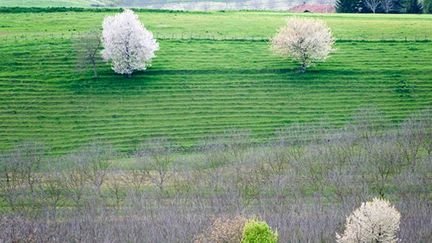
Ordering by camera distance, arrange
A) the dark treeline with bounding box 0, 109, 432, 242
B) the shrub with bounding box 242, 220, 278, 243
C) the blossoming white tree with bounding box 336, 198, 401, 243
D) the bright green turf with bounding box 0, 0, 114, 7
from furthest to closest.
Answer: the bright green turf with bounding box 0, 0, 114, 7 < the dark treeline with bounding box 0, 109, 432, 242 < the blossoming white tree with bounding box 336, 198, 401, 243 < the shrub with bounding box 242, 220, 278, 243

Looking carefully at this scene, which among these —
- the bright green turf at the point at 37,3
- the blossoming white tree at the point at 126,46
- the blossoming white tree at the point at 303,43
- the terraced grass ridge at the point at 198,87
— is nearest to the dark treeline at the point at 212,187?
the terraced grass ridge at the point at 198,87

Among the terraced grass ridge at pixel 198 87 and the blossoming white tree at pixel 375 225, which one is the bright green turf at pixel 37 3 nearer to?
the terraced grass ridge at pixel 198 87

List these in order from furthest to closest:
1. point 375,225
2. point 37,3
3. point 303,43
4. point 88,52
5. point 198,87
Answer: point 37,3, point 303,43, point 88,52, point 198,87, point 375,225

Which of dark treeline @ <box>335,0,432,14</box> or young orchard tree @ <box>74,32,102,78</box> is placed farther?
dark treeline @ <box>335,0,432,14</box>

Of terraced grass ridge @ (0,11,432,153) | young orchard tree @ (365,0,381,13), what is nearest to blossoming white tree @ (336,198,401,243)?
terraced grass ridge @ (0,11,432,153)

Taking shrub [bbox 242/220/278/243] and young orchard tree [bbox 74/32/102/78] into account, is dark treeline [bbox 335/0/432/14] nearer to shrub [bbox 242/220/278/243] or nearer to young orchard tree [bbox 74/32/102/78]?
young orchard tree [bbox 74/32/102/78]

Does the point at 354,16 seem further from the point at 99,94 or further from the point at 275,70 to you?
the point at 99,94

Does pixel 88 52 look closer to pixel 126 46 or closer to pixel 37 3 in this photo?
pixel 126 46

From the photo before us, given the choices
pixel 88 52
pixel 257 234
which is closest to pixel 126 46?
pixel 88 52
